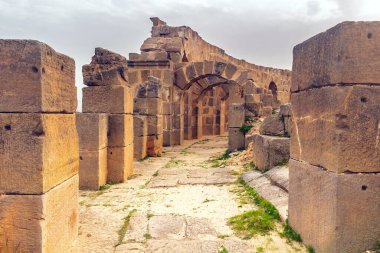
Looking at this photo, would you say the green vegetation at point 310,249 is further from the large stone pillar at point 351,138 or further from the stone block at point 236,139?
the stone block at point 236,139

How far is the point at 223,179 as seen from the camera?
22.2ft

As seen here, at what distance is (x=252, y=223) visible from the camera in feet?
13.3

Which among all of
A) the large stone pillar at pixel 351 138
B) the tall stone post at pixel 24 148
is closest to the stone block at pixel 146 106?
the tall stone post at pixel 24 148

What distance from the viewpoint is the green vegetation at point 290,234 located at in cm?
365

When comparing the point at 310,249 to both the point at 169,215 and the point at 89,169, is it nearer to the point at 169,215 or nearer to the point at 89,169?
the point at 169,215

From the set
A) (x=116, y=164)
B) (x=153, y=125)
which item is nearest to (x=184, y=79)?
(x=153, y=125)

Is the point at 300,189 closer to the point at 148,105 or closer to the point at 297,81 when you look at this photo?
the point at 297,81

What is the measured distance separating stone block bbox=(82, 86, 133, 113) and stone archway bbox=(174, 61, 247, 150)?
4461 millimetres

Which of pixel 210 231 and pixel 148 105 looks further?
pixel 148 105

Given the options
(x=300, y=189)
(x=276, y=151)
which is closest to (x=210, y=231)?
(x=300, y=189)

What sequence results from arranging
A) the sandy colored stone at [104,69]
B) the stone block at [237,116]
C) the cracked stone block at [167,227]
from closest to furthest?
the cracked stone block at [167,227], the sandy colored stone at [104,69], the stone block at [237,116]

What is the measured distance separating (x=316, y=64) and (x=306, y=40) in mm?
369

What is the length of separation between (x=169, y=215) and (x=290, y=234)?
5.23 feet

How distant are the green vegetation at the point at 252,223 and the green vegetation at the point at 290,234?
5.9 inches
